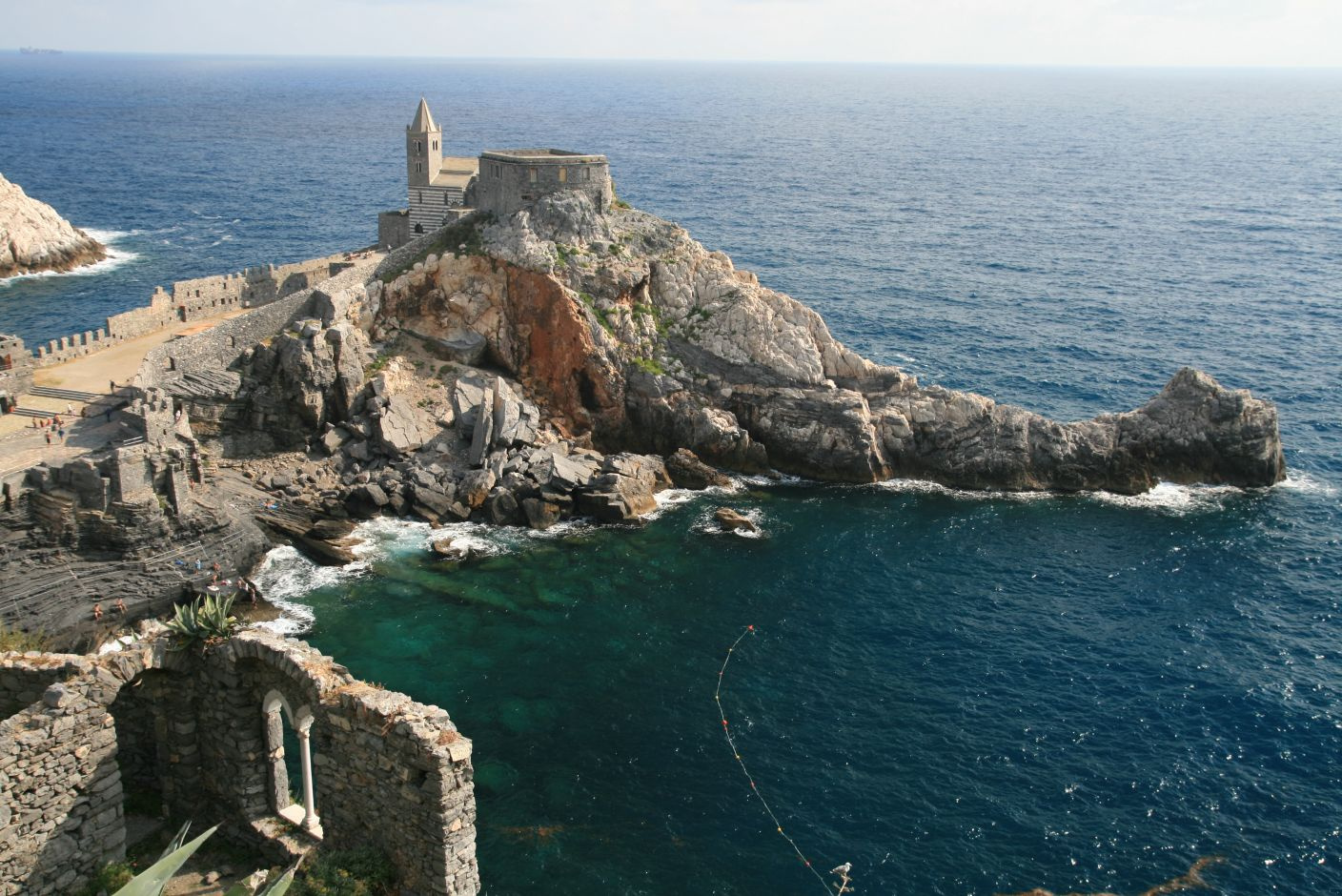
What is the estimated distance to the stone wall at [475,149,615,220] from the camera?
211 ft

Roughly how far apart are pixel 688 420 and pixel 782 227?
59.0 metres

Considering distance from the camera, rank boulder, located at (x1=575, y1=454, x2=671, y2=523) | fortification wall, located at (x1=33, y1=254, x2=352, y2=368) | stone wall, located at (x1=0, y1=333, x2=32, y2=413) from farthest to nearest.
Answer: fortification wall, located at (x1=33, y1=254, x2=352, y2=368), boulder, located at (x1=575, y1=454, x2=671, y2=523), stone wall, located at (x1=0, y1=333, x2=32, y2=413)

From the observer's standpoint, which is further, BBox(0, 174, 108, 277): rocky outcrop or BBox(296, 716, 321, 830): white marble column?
BBox(0, 174, 108, 277): rocky outcrop

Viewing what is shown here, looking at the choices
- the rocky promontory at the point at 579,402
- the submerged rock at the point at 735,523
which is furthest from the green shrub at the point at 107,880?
the submerged rock at the point at 735,523

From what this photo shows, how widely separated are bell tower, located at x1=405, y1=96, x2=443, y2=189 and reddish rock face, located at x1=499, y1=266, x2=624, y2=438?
13.1 metres

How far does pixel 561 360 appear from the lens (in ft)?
203

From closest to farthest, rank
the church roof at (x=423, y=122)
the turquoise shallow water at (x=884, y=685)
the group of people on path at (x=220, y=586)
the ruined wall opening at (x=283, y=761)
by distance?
the ruined wall opening at (x=283, y=761) < the turquoise shallow water at (x=884, y=685) < the group of people on path at (x=220, y=586) < the church roof at (x=423, y=122)

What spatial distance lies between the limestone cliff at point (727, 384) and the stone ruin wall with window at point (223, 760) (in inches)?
1454

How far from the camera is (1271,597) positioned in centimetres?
4753

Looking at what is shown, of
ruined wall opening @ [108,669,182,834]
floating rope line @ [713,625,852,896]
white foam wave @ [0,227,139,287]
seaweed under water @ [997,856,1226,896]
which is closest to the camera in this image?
ruined wall opening @ [108,669,182,834]

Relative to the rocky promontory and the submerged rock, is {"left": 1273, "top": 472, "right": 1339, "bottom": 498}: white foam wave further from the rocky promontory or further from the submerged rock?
the submerged rock

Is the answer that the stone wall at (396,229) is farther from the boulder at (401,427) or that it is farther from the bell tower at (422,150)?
the boulder at (401,427)

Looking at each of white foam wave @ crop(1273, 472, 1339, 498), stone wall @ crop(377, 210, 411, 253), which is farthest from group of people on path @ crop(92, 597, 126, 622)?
white foam wave @ crop(1273, 472, 1339, 498)

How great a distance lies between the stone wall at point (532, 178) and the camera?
211 ft
